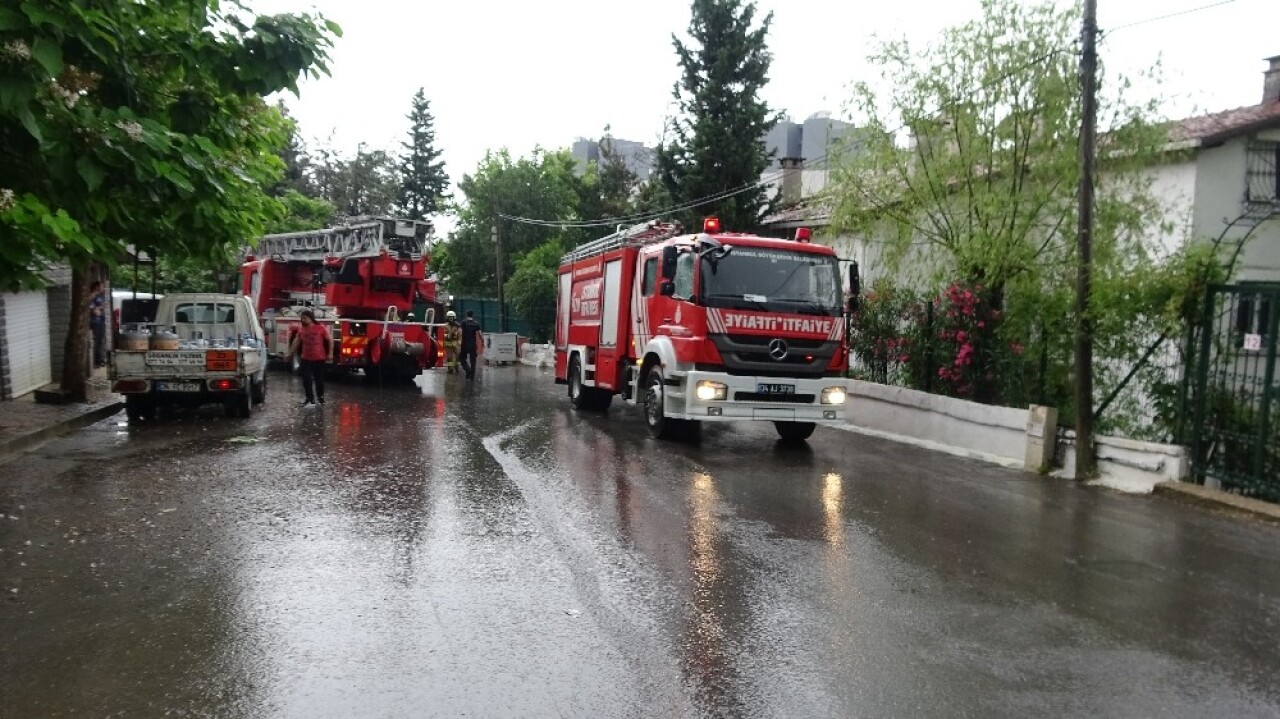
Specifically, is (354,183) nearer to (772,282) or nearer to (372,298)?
(372,298)

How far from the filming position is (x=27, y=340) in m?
17.9

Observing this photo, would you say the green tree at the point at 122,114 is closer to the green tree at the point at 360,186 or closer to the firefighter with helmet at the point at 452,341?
the firefighter with helmet at the point at 452,341

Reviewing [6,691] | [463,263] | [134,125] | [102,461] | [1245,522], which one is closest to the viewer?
[6,691]

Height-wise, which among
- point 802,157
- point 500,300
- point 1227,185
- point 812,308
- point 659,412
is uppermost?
point 802,157

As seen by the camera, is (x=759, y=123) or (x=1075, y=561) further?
(x=759, y=123)

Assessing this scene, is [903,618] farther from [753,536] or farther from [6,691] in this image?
[6,691]

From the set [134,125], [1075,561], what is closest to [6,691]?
[134,125]

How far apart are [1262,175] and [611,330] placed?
12480mm

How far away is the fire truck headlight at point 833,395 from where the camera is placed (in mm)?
12578

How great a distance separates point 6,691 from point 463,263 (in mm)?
50201

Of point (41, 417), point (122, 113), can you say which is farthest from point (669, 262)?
point (41, 417)

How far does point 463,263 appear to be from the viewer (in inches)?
2108

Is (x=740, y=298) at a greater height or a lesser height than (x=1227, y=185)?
lesser

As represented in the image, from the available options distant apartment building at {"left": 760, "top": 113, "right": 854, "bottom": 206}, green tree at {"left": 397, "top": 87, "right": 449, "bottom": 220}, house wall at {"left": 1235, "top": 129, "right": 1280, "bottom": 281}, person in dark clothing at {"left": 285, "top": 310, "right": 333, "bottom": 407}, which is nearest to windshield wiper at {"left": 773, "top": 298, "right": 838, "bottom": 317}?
distant apartment building at {"left": 760, "top": 113, "right": 854, "bottom": 206}
